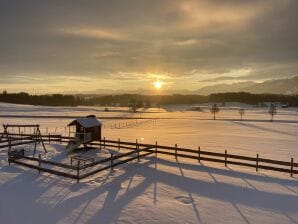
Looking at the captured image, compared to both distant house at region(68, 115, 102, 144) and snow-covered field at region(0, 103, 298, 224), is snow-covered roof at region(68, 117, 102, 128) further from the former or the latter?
snow-covered field at region(0, 103, 298, 224)

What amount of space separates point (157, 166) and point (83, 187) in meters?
6.55

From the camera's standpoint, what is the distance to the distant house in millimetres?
27672

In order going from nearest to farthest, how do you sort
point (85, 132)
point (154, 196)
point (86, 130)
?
1. point (154, 196)
2. point (85, 132)
3. point (86, 130)

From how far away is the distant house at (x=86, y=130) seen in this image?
2767cm

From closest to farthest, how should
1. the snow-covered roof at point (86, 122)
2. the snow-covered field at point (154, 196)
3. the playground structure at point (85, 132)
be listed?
1. the snow-covered field at point (154, 196)
2. the playground structure at point (85, 132)
3. the snow-covered roof at point (86, 122)

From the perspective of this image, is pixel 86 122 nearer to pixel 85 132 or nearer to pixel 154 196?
pixel 85 132

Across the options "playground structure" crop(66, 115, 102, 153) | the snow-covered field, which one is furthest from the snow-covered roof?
the snow-covered field

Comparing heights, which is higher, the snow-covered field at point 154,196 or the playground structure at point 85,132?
the playground structure at point 85,132

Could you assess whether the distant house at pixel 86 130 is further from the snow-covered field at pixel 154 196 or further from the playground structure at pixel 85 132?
the snow-covered field at pixel 154 196

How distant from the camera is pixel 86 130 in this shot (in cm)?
2831

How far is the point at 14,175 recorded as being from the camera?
18.8m

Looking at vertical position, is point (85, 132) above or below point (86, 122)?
below

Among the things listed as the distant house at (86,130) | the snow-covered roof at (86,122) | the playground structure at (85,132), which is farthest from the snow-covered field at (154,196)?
the snow-covered roof at (86,122)

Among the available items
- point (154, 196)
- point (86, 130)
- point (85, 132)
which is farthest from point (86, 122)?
point (154, 196)
